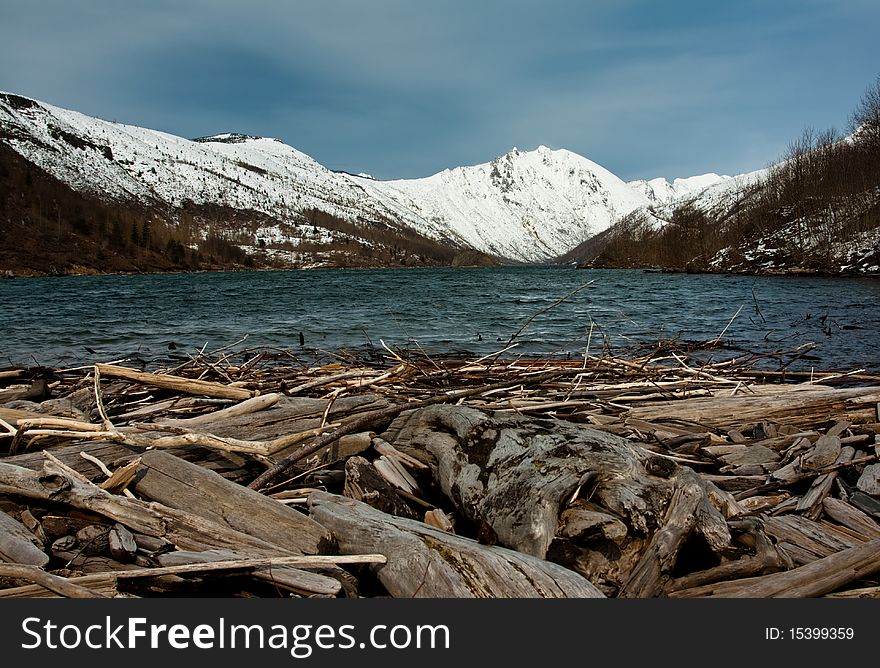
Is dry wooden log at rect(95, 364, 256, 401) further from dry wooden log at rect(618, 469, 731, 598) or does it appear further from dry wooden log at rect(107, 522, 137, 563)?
dry wooden log at rect(618, 469, 731, 598)

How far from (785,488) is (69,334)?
18.8m

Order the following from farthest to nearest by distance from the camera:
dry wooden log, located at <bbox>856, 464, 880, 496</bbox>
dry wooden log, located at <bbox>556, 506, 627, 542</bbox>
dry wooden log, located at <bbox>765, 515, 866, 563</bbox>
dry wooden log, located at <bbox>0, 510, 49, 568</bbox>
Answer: dry wooden log, located at <bbox>856, 464, 880, 496</bbox>, dry wooden log, located at <bbox>765, 515, 866, 563</bbox>, dry wooden log, located at <bbox>556, 506, 627, 542</bbox>, dry wooden log, located at <bbox>0, 510, 49, 568</bbox>

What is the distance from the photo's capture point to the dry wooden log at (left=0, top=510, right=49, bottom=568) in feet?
7.74

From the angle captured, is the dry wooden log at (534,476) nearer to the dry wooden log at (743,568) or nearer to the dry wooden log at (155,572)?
the dry wooden log at (743,568)

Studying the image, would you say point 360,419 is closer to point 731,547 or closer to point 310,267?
point 731,547

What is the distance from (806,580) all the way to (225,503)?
297 centimetres

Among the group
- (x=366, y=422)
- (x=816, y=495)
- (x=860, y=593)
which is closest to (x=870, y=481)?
(x=816, y=495)

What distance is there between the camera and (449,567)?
8.09 feet

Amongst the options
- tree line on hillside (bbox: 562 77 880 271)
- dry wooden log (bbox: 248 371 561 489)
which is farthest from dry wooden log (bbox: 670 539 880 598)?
tree line on hillside (bbox: 562 77 880 271)

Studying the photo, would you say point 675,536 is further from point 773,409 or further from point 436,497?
point 773,409

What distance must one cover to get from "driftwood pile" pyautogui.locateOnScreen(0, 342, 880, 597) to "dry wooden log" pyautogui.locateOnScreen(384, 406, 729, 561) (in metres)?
0.01

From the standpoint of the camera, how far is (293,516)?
283 centimetres
